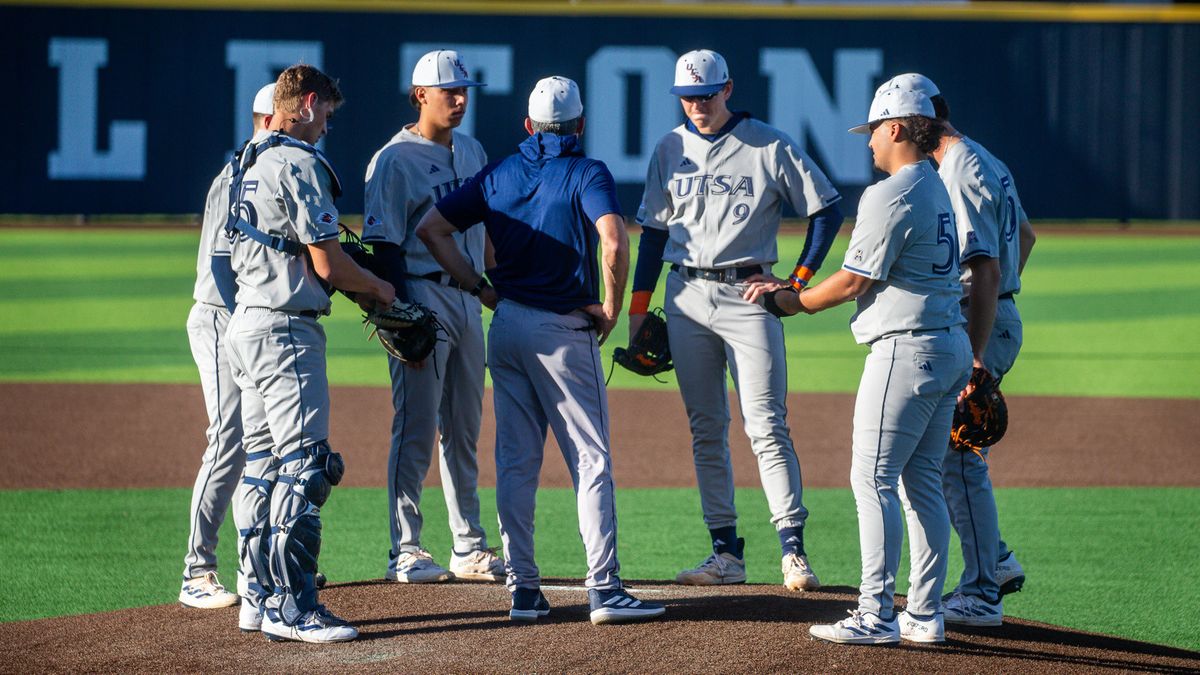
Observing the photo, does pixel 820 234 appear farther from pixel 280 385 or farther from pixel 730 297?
pixel 280 385

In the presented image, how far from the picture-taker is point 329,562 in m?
6.30

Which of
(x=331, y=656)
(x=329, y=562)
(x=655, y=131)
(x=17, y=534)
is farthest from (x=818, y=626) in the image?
(x=655, y=131)

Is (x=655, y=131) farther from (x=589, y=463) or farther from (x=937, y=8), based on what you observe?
(x=589, y=463)

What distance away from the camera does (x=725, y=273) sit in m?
5.46

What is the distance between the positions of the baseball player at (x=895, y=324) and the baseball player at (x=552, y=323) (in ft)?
2.48

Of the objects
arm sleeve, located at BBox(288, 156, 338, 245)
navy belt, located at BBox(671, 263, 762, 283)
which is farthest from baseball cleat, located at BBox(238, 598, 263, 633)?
navy belt, located at BBox(671, 263, 762, 283)

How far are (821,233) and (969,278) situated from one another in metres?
0.72

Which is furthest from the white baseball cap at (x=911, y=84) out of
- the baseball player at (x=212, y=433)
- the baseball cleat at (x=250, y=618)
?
the baseball cleat at (x=250, y=618)

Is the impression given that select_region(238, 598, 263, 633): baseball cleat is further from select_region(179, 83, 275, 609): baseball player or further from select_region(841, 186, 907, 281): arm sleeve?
select_region(841, 186, 907, 281): arm sleeve

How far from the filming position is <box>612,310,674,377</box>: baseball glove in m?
5.67

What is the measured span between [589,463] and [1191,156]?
19092mm

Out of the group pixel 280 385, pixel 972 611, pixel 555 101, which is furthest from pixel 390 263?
pixel 972 611

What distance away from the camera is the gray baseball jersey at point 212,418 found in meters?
5.11

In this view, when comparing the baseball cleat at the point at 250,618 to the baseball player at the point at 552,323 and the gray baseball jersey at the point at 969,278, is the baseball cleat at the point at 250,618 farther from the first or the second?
the gray baseball jersey at the point at 969,278
